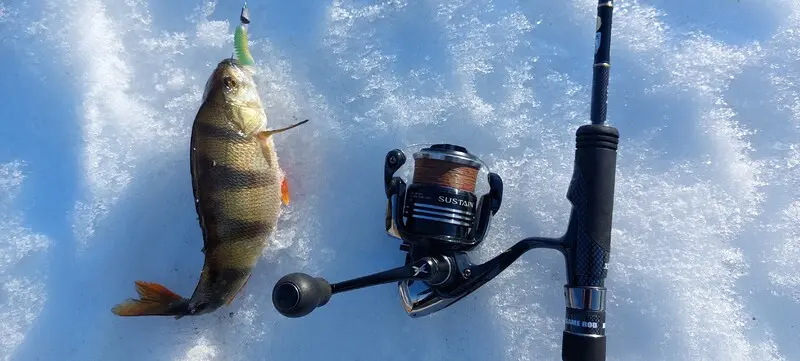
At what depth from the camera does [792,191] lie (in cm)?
199

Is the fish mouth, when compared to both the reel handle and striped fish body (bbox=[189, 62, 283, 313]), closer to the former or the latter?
striped fish body (bbox=[189, 62, 283, 313])

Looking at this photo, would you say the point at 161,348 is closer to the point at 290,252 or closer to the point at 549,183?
the point at 290,252

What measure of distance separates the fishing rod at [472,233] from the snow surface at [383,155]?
0.31 meters

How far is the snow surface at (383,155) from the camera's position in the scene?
1970 mm

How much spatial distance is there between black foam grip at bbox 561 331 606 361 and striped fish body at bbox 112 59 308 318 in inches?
40.7

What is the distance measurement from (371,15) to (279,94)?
450 millimetres

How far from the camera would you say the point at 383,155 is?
7.13 ft

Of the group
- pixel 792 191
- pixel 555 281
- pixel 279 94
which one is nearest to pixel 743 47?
pixel 792 191

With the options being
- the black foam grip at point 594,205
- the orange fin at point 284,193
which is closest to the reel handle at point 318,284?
the black foam grip at point 594,205

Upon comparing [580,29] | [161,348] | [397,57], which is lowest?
[161,348]

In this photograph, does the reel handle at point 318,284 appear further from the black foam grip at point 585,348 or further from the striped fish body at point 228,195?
the striped fish body at point 228,195

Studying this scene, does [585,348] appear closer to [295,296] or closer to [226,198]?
[295,296]

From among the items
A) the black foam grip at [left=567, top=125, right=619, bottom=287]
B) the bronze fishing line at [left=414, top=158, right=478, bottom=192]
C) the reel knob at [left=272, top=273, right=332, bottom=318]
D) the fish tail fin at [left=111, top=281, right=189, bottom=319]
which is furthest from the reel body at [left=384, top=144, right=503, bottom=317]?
the fish tail fin at [left=111, top=281, right=189, bottom=319]

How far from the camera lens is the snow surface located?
197 cm
